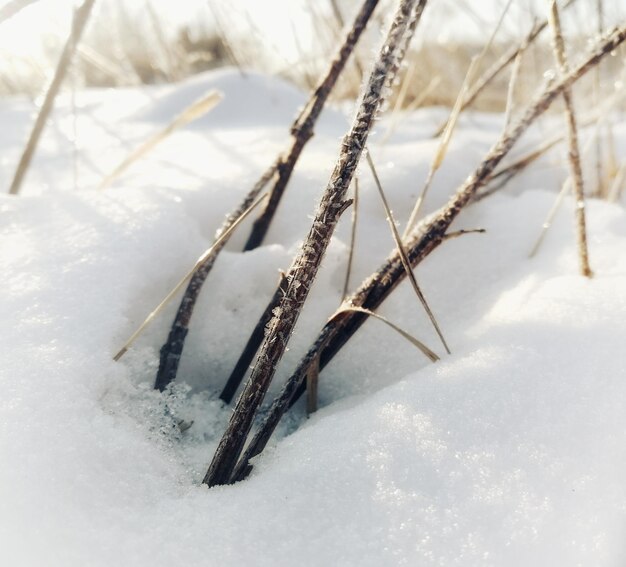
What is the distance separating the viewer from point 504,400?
24.2 inches

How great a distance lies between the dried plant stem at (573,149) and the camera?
0.78m

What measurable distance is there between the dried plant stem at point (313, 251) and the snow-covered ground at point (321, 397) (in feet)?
0.15

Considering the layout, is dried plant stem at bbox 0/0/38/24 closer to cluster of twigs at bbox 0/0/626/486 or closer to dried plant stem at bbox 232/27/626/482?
cluster of twigs at bbox 0/0/626/486

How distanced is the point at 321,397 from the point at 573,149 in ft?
1.58

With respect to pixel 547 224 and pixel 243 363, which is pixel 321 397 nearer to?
pixel 243 363

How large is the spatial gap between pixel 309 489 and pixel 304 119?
1.72ft

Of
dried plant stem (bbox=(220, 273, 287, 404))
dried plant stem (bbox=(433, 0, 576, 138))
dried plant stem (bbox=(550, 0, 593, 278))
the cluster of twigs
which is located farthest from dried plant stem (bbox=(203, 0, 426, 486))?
dried plant stem (bbox=(433, 0, 576, 138))

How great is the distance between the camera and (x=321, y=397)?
0.80m

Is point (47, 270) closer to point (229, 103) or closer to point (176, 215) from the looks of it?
point (176, 215)

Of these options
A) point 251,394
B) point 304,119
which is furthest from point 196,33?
point 251,394

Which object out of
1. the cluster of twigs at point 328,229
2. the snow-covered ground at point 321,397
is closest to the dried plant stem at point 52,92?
the cluster of twigs at point 328,229

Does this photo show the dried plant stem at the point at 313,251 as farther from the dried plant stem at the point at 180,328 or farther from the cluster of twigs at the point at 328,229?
the dried plant stem at the point at 180,328

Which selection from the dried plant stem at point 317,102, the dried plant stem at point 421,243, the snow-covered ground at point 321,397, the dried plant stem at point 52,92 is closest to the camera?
the snow-covered ground at point 321,397

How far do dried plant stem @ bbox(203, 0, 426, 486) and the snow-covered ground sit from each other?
45 mm
